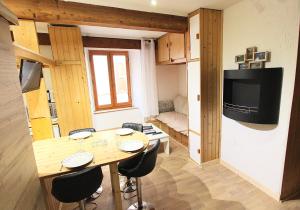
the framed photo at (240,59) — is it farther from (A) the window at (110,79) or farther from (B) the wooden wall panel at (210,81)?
(A) the window at (110,79)

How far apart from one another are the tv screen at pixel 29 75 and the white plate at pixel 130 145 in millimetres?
1220

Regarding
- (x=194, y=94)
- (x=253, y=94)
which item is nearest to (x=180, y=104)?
(x=194, y=94)

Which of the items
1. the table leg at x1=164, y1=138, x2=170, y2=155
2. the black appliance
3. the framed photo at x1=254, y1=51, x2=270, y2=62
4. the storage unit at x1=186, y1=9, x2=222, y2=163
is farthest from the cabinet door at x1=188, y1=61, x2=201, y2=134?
the framed photo at x1=254, y1=51, x2=270, y2=62

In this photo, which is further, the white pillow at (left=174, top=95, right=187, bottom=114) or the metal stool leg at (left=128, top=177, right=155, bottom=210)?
the white pillow at (left=174, top=95, right=187, bottom=114)

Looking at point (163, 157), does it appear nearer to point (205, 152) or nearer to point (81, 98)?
point (205, 152)

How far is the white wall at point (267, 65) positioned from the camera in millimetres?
1791

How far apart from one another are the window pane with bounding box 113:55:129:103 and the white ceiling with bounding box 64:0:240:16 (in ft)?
7.90

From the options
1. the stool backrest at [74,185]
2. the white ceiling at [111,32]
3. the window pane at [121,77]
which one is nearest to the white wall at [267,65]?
the white ceiling at [111,32]

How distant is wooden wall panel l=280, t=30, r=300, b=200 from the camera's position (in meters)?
1.83

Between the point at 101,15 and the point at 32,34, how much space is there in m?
0.93

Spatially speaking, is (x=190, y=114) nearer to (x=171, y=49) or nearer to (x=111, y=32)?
(x=171, y=49)

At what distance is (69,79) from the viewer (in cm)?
308

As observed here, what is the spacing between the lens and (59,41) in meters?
2.93

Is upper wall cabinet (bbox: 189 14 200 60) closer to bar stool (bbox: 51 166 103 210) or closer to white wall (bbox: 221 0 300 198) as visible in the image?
white wall (bbox: 221 0 300 198)
